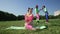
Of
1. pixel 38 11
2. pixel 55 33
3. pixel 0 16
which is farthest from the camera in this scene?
pixel 0 16

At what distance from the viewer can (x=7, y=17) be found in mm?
48875

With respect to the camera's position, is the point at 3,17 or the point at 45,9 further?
the point at 3,17

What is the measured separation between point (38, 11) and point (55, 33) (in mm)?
11396

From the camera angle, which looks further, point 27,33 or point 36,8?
point 36,8

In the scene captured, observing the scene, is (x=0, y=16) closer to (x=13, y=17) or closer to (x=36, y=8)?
(x=13, y=17)

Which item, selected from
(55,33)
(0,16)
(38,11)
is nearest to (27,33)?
(55,33)

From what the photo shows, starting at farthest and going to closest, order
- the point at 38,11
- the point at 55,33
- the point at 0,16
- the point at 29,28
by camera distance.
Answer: the point at 0,16 < the point at 38,11 < the point at 29,28 < the point at 55,33

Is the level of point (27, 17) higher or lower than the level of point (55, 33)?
higher

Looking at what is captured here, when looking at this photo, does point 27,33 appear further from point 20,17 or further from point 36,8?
point 20,17

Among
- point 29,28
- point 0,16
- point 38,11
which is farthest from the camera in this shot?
point 0,16

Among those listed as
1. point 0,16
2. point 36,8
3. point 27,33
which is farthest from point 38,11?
point 0,16

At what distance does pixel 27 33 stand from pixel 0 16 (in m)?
37.1

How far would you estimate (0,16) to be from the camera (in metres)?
47.5

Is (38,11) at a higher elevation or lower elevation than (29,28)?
higher
